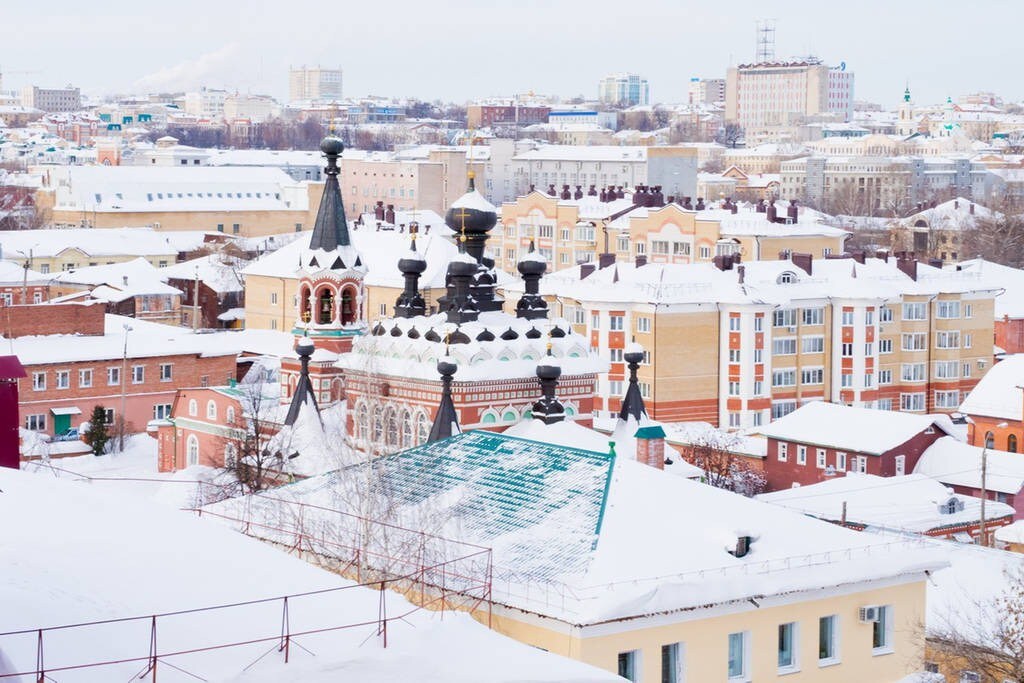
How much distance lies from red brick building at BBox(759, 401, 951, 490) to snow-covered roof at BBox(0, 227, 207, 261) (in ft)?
97.9

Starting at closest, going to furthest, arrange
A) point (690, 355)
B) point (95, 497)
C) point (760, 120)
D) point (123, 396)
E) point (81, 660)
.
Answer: point (81, 660), point (95, 497), point (123, 396), point (690, 355), point (760, 120)

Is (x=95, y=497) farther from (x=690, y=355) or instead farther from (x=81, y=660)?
(x=690, y=355)

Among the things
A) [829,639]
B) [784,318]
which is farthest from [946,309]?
[829,639]

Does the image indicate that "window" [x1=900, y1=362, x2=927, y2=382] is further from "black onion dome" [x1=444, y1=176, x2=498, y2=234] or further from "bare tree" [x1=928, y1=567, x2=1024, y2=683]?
"bare tree" [x1=928, y1=567, x2=1024, y2=683]

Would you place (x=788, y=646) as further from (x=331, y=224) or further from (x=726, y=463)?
(x=726, y=463)

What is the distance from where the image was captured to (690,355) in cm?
3838

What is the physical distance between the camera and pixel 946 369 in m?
40.9

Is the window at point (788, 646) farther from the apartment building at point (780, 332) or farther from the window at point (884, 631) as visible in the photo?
the apartment building at point (780, 332)

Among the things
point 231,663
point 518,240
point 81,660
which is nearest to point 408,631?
point 231,663

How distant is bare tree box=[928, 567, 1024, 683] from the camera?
45.1 feet

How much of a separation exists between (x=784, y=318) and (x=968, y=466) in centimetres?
944

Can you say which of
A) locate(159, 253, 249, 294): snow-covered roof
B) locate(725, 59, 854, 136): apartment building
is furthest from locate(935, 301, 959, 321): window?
locate(725, 59, 854, 136): apartment building

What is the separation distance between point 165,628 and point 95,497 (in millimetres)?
1999

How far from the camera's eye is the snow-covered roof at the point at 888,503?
25953mm
